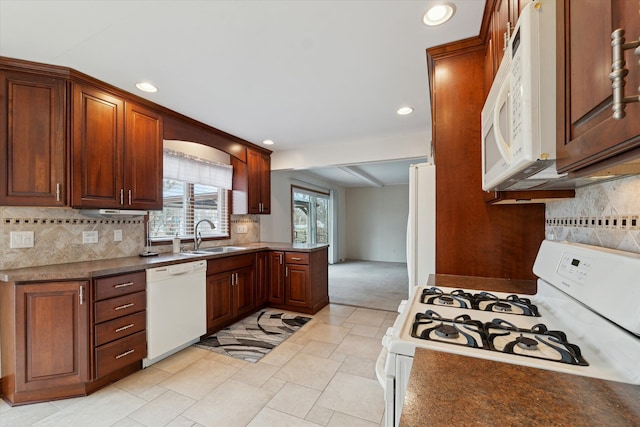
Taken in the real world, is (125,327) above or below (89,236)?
below

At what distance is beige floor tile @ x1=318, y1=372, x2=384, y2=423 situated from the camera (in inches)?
71.7

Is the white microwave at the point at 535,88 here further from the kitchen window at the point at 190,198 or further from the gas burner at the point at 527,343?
the kitchen window at the point at 190,198

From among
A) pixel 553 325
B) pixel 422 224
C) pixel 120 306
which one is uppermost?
pixel 422 224

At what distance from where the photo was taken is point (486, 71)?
5.32ft

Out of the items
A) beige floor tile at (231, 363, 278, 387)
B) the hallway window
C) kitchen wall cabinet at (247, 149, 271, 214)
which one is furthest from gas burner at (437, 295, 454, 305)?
the hallway window

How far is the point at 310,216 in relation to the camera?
23.2 feet

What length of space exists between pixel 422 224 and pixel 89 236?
2841mm

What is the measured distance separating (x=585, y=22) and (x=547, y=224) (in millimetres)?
1379

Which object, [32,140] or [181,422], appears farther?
[32,140]

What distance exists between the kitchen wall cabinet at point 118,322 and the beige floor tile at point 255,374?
0.82 meters

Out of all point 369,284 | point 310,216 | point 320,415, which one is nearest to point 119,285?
point 320,415

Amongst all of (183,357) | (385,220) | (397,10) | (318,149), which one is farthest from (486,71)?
(385,220)

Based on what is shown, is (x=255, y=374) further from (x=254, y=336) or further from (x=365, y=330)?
(x=365, y=330)

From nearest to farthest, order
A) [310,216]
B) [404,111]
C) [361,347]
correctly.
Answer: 1. [361,347]
2. [404,111]
3. [310,216]
